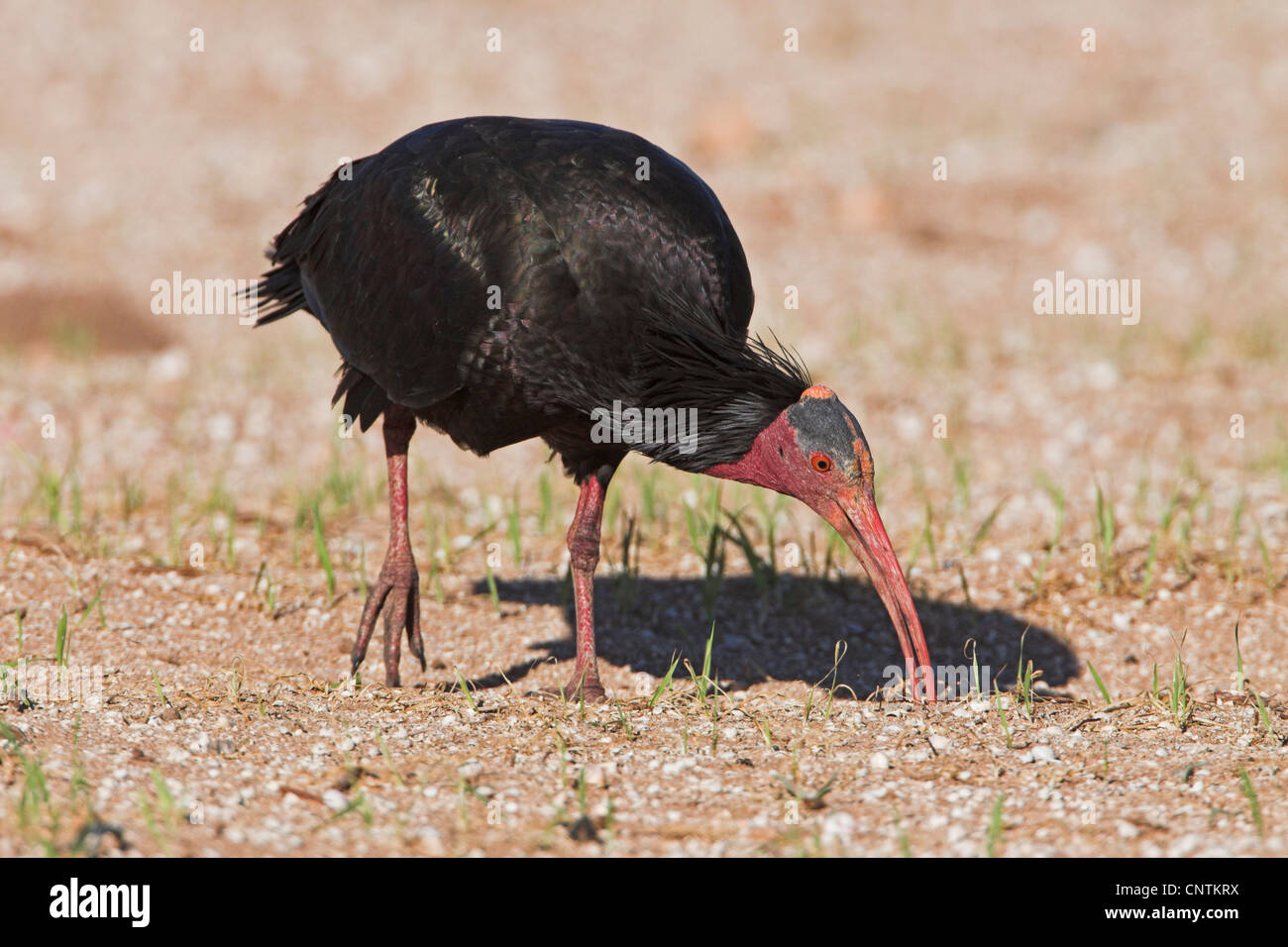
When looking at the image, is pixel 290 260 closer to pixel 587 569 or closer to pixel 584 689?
pixel 587 569

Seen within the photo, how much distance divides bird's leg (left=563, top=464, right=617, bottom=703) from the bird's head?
89 centimetres

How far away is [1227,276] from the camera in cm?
1283

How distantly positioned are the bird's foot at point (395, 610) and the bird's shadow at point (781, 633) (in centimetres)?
33

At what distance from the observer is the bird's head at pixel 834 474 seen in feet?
15.0

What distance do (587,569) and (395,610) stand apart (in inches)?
32.2

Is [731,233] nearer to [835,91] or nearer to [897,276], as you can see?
[897,276]

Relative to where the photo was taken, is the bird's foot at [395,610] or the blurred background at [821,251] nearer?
the bird's foot at [395,610]

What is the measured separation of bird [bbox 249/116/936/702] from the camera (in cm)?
471

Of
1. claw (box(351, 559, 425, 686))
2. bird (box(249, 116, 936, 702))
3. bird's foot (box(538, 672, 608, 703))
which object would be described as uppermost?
bird (box(249, 116, 936, 702))

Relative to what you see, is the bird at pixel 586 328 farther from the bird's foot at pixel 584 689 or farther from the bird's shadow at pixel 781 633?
the bird's shadow at pixel 781 633

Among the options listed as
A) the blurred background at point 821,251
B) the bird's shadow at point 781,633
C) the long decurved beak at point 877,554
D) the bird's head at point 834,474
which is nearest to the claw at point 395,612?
the bird's shadow at point 781,633

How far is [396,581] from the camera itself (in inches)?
228

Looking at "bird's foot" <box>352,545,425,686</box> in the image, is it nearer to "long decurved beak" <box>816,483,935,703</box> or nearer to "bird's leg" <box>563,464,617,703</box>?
"bird's leg" <box>563,464,617,703</box>

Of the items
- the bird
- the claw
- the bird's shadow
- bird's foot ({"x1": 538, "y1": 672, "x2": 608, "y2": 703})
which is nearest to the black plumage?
the bird
